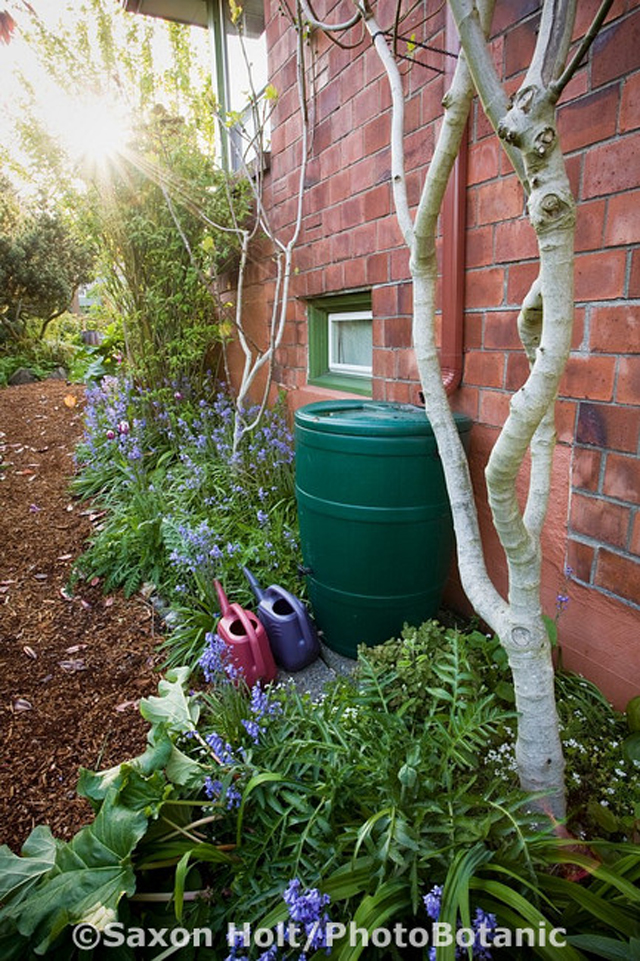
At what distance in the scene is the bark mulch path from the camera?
158cm

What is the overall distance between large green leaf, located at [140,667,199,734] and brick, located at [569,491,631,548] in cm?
121

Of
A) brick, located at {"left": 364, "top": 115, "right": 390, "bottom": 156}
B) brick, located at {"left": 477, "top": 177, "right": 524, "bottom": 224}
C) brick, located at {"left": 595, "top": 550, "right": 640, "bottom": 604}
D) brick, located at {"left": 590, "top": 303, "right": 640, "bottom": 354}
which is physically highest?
brick, located at {"left": 364, "top": 115, "right": 390, "bottom": 156}

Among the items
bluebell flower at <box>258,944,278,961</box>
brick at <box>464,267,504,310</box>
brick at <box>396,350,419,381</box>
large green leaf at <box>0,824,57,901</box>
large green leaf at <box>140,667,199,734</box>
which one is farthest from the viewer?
brick at <box>396,350,419,381</box>

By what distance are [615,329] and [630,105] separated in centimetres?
52

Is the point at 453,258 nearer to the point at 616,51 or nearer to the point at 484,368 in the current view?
the point at 484,368

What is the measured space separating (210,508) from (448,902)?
2.18 m

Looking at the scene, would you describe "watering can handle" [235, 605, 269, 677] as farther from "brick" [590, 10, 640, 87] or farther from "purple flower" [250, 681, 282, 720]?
"brick" [590, 10, 640, 87]

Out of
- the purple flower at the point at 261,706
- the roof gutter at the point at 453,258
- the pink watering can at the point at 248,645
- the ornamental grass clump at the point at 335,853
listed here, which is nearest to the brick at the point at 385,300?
the roof gutter at the point at 453,258

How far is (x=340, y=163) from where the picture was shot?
104 inches

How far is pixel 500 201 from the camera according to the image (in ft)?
5.63

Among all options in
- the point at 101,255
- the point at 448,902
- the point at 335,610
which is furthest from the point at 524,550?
the point at 101,255

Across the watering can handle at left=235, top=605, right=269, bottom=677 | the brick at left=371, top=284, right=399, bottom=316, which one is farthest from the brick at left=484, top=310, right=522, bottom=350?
the watering can handle at left=235, top=605, right=269, bottom=677

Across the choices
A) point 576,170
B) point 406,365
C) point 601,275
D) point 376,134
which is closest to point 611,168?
point 576,170

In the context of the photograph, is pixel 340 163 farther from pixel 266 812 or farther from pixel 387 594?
pixel 266 812
